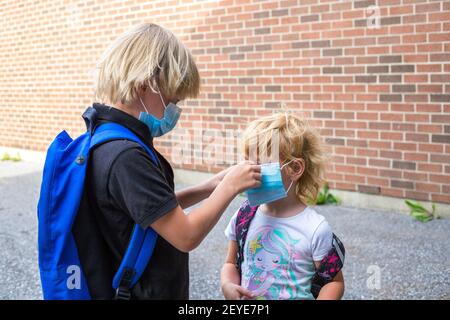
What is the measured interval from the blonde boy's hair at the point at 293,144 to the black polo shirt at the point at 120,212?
17.3 inches

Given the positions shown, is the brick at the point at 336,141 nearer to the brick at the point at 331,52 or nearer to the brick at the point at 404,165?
the brick at the point at 404,165

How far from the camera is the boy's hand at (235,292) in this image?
2115mm

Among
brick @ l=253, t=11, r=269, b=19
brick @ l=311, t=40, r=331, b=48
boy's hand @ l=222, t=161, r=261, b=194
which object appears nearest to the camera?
boy's hand @ l=222, t=161, r=261, b=194

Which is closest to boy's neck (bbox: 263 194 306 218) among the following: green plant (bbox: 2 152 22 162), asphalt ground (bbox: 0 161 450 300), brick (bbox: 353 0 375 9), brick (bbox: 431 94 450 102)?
asphalt ground (bbox: 0 161 450 300)

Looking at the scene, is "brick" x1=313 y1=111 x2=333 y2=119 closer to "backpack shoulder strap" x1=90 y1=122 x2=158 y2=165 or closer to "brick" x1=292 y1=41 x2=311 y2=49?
"brick" x1=292 y1=41 x2=311 y2=49

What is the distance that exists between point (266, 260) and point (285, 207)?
0.22 meters

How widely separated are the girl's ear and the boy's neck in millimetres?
77

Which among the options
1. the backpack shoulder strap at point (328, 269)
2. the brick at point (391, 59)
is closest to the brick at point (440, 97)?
the brick at point (391, 59)

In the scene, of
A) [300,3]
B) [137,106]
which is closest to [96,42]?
[300,3]

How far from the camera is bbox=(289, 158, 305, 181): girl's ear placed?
2248 millimetres

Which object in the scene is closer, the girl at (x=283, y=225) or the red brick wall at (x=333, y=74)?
the girl at (x=283, y=225)

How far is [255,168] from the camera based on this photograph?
6.68 feet
